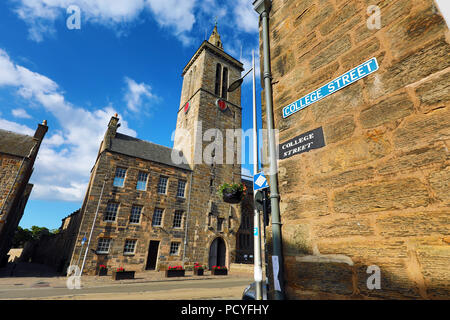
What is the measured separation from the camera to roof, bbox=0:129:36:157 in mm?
16742

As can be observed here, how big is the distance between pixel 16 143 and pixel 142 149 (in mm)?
9909

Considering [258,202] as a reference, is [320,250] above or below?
below

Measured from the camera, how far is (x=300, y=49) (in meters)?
3.08

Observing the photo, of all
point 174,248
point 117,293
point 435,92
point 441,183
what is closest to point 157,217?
point 174,248

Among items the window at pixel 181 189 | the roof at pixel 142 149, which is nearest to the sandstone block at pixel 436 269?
the roof at pixel 142 149

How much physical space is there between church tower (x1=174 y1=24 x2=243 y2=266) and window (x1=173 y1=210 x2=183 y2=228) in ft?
3.33

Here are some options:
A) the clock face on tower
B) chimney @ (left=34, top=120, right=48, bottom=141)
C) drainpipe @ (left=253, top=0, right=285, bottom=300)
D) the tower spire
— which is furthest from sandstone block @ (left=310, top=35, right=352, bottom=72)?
the tower spire

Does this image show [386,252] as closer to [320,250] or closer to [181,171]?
[320,250]

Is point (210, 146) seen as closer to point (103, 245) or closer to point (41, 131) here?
point (103, 245)

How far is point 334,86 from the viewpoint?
2.53 meters

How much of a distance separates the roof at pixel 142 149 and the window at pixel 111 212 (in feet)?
15.7
